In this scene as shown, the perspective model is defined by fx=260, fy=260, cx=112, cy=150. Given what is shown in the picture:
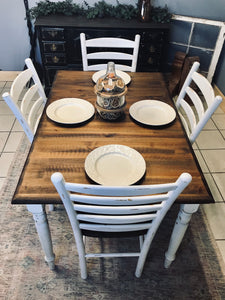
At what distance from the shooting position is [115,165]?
122cm

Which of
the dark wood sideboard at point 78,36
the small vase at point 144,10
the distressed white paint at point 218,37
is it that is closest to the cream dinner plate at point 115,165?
the dark wood sideboard at point 78,36

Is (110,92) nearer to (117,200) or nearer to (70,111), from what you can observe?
(70,111)

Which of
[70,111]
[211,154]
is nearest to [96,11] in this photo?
[70,111]

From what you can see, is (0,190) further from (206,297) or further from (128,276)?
(206,297)

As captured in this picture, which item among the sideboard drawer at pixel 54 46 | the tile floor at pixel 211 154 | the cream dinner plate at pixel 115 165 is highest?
the cream dinner plate at pixel 115 165

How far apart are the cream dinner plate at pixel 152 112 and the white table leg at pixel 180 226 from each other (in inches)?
19.7

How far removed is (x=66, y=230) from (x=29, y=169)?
74 cm

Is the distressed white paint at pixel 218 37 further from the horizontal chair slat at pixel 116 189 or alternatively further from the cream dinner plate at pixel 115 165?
the horizontal chair slat at pixel 116 189

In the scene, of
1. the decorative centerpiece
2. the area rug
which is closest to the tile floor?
the area rug

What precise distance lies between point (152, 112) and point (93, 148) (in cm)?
48

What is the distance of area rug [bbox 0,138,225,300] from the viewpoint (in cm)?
147

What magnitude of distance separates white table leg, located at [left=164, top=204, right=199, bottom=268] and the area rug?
11cm

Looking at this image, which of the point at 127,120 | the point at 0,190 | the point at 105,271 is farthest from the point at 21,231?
the point at 127,120

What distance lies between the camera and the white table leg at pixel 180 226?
121cm
